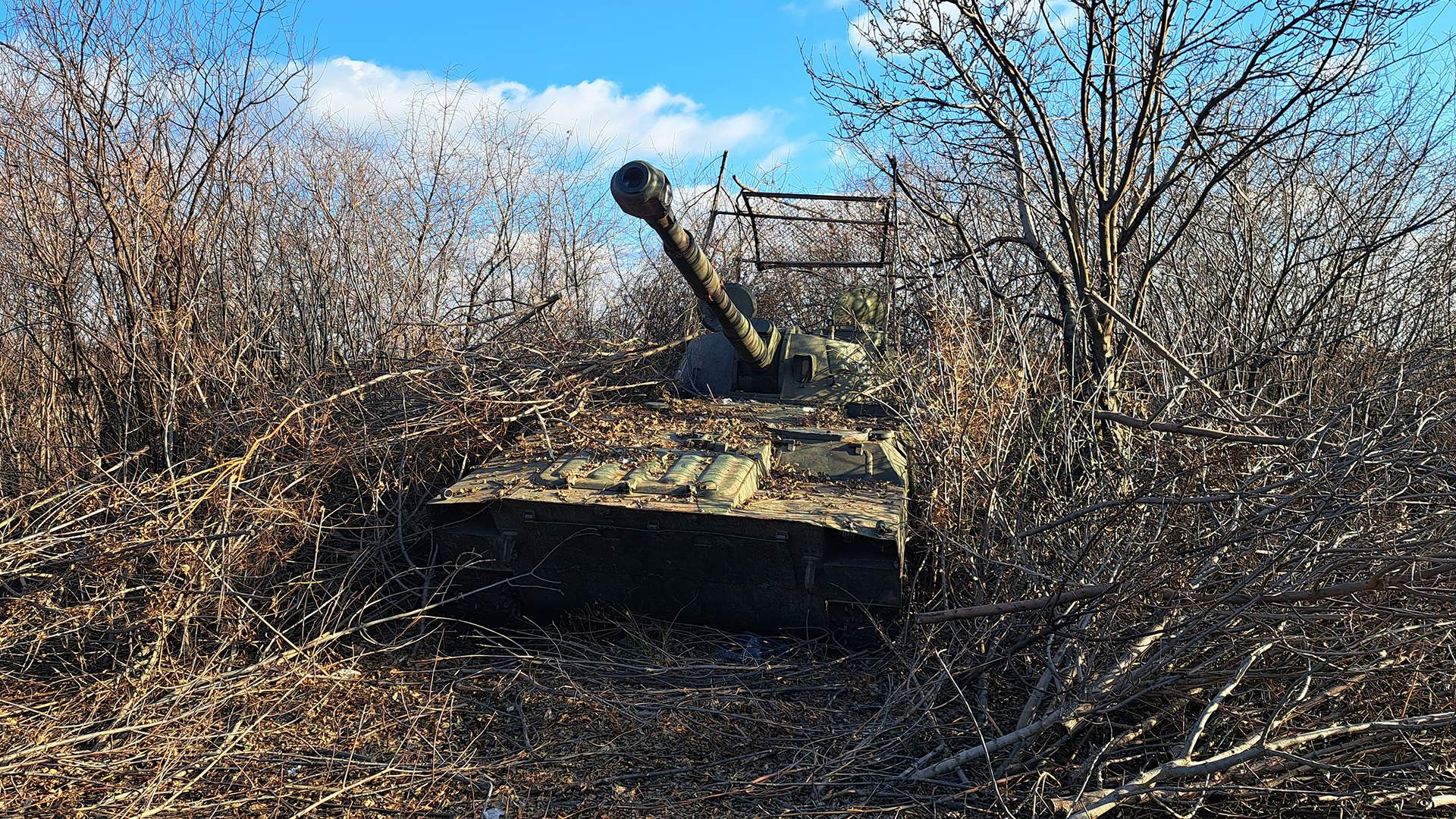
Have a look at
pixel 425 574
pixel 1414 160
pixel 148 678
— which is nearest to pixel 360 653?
pixel 425 574

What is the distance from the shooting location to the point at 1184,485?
4.75 m

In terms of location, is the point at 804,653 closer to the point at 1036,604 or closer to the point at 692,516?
the point at 692,516

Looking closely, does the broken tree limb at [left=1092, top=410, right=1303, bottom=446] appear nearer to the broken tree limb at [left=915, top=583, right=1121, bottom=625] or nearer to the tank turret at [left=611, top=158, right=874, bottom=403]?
the broken tree limb at [left=915, top=583, right=1121, bottom=625]

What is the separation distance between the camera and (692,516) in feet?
15.6

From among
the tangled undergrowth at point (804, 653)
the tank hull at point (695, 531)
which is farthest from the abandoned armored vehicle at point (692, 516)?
the tangled undergrowth at point (804, 653)

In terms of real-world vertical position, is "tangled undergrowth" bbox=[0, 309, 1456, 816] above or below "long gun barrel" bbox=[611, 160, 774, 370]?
below

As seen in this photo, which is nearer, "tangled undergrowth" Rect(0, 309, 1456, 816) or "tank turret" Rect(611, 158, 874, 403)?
"tangled undergrowth" Rect(0, 309, 1456, 816)

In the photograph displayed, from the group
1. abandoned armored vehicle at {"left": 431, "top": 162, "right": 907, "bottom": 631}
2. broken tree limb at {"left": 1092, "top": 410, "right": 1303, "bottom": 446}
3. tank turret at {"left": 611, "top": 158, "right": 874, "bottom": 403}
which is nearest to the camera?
broken tree limb at {"left": 1092, "top": 410, "right": 1303, "bottom": 446}

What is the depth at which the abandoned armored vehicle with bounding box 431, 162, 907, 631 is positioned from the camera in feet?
15.8

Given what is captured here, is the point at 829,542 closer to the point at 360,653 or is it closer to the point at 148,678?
the point at 360,653

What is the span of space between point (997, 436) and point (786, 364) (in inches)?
80.2

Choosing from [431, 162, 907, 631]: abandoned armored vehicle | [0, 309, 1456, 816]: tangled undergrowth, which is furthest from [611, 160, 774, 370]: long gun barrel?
[0, 309, 1456, 816]: tangled undergrowth

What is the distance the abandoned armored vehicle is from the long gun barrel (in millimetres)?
11

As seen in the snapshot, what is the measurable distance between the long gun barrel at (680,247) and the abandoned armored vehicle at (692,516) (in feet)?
0.04
